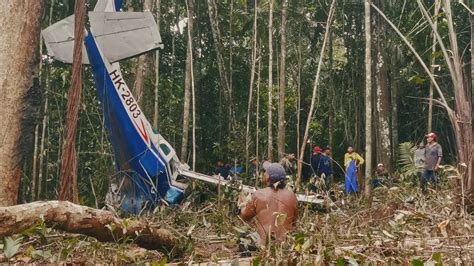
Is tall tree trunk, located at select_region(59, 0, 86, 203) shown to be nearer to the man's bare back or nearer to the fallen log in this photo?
the fallen log

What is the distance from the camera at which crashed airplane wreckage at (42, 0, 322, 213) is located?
7648 mm

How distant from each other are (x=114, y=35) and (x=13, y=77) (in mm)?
3085

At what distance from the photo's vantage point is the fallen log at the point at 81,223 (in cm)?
329

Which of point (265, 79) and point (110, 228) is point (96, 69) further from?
point (265, 79)

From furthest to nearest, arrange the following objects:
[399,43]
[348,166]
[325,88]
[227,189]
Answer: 1. [325,88]
2. [399,43]
3. [348,166]
4. [227,189]

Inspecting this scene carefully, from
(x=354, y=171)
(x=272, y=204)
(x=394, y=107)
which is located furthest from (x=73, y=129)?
(x=394, y=107)

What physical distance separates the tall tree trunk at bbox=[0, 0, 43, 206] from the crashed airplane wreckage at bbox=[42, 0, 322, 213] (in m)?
2.67

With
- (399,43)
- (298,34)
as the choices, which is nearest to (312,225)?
(399,43)

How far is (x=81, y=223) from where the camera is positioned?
11.8 feet

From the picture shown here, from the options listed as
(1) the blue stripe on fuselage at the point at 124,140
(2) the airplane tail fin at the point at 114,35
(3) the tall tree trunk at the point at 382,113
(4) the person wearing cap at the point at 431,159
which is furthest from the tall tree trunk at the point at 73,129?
(3) the tall tree trunk at the point at 382,113

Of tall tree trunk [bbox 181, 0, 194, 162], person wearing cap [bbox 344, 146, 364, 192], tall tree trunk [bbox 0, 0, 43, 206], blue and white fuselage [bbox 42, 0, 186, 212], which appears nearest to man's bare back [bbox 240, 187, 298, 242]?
tall tree trunk [bbox 0, 0, 43, 206]

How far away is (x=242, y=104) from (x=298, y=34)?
3.07 metres

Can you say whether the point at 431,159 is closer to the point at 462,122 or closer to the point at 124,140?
the point at 462,122

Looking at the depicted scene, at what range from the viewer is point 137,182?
8.23 meters
